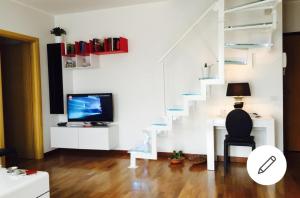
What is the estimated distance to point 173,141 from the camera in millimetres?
4973

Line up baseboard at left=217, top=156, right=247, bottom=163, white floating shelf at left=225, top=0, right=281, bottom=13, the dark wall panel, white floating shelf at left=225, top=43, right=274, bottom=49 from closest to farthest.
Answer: white floating shelf at left=225, top=0, right=281, bottom=13
white floating shelf at left=225, top=43, right=274, bottom=49
baseboard at left=217, top=156, right=247, bottom=163
the dark wall panel

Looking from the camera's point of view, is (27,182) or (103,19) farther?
(103,19)

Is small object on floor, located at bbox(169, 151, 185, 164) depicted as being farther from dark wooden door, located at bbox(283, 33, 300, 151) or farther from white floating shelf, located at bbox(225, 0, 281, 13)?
white floating shelf, located at bbox(225, 0, 281, 13)

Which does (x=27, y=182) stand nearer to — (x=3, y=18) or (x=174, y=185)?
(x=174, y=185)

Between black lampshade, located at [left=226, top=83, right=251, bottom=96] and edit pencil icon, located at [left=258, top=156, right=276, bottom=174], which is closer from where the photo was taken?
edit pencil icon, located at [left=258, top=156, right=276, bottom=174]

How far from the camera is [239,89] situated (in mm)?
4227

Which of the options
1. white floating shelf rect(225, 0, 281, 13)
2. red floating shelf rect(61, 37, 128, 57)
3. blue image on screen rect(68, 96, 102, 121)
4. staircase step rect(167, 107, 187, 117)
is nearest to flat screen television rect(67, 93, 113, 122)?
blue image on screen rect(68, 96, 102, 121)

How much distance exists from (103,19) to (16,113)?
98.1 inches

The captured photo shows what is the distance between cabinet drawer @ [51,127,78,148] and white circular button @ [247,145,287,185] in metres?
3.68

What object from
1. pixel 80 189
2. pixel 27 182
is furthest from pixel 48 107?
pixel 27 182

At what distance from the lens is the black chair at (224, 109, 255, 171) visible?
3.85m

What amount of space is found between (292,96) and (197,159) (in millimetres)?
2297

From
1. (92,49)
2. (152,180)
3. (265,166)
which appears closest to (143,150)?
(152,180)

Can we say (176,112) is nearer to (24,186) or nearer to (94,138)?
(94,138)
